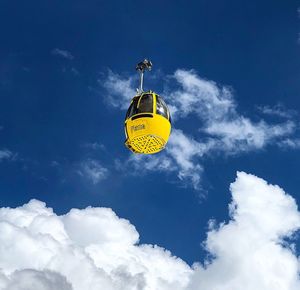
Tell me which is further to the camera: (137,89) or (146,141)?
(137,89)

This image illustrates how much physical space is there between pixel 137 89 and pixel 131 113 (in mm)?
2262

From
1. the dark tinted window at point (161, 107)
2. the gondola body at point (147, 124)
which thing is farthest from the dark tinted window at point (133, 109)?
the dark tinted window at point (161, 107)

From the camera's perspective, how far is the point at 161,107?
1344 inches

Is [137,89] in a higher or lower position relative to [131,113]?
higher

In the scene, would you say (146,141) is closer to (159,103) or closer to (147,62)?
(159,103)

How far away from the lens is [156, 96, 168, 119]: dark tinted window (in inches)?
1332

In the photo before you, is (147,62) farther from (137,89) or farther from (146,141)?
(146,141)

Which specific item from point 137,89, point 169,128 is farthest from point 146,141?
point 137,89

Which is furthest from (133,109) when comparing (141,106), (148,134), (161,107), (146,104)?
(148,134)

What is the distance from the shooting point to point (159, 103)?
34.2 m

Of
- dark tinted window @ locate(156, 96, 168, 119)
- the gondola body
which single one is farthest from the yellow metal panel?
dark tinted window @ locate(156, 96, 168, 119)

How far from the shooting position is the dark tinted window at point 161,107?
33.8 meters

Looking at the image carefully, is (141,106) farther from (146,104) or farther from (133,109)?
(133,109)

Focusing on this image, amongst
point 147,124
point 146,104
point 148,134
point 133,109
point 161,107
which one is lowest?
point 148,134
